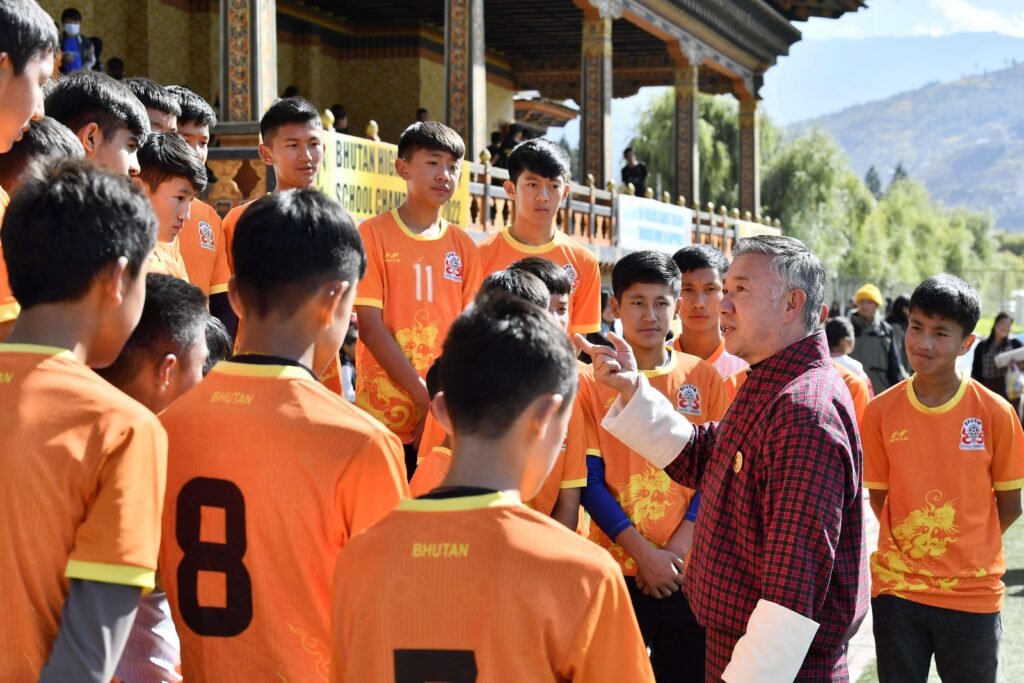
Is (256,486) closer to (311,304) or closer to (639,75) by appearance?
(311,304)

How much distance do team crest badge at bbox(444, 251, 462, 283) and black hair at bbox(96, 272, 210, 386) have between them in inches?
90.4

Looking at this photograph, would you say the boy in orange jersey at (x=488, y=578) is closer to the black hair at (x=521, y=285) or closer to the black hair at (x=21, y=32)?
the black hair at (x=521, y=285)

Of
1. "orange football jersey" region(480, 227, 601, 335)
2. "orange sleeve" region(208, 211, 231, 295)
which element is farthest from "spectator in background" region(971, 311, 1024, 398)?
"orange sleeve" region(208, 211, 231, 295)

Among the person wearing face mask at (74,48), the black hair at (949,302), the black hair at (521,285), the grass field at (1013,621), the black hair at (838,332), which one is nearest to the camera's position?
the black hair at (521,285)

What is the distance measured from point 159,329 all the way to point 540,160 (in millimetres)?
2610

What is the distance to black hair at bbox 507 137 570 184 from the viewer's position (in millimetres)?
4945

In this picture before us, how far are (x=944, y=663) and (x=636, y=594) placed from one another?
3.64 ft

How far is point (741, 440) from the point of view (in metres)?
2.98

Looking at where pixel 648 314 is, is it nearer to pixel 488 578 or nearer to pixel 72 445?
pixel 488 578

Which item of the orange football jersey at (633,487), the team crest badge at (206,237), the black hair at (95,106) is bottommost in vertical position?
the orange football jersey at (633,487)

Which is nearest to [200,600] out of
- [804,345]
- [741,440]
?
[741,440]

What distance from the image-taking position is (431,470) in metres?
3.06

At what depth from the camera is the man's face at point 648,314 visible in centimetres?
418

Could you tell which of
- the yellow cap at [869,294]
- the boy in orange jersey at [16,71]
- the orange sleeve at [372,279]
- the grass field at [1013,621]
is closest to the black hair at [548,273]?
the orange sleeve at [372,279]
